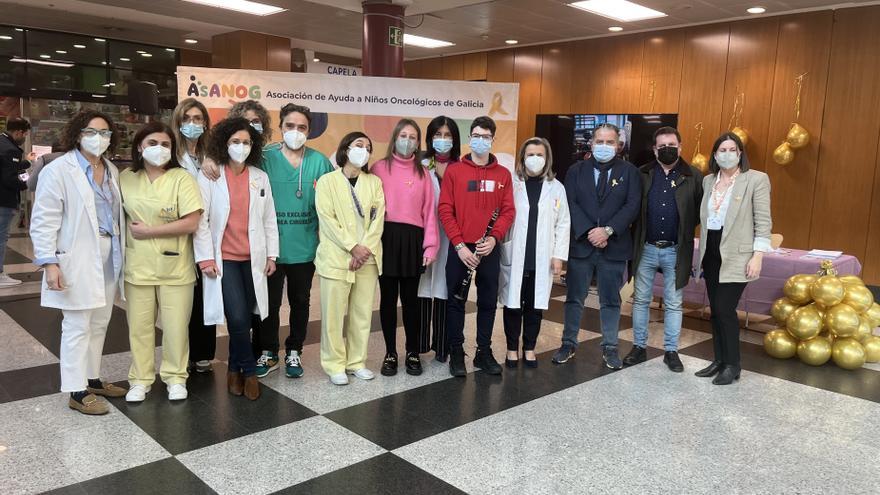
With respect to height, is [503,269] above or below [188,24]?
below

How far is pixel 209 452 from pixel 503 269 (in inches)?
81.3

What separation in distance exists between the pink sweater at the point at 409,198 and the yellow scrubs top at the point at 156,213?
3.52 ft

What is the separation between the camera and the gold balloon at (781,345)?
15.1 feet

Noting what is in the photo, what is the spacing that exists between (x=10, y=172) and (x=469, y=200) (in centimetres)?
479

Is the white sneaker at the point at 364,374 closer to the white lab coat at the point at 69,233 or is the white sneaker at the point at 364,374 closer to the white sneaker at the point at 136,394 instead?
the white sneaker at the point at 136,394

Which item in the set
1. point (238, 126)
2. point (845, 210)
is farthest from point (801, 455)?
point (845, 210)

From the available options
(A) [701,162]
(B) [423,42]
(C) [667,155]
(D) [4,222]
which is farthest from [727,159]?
(B) [423,42]

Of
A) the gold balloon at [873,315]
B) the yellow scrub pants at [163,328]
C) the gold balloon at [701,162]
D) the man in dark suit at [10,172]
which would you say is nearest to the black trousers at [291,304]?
the yellow scrub pants at [163,328]

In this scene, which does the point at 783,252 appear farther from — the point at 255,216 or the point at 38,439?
the point at 38,439

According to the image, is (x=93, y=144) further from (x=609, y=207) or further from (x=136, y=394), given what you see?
(x=609, y=207)

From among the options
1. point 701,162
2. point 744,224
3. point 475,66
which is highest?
point 475,66

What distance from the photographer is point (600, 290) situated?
4.35m

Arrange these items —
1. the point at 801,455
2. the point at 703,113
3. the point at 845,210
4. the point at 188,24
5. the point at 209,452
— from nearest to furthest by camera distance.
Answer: the point at 209,452, the point at 801,455, the point at 845,210, the point at 703,113, the point at 188,24

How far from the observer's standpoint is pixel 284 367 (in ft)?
13.3
